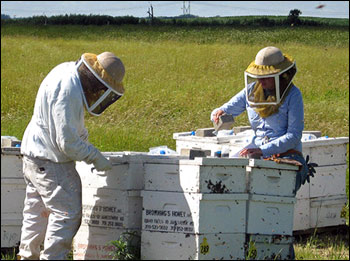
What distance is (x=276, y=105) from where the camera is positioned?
22.2 feet

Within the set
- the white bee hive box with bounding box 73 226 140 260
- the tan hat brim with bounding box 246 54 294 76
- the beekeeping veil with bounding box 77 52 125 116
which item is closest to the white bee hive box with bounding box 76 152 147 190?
the white bee hive box with bounding box 73 226 140 260

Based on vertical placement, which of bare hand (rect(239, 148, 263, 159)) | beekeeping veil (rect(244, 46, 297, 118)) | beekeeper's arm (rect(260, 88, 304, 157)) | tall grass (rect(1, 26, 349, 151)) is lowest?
tall grass (rect(1, 26, 349, 151))

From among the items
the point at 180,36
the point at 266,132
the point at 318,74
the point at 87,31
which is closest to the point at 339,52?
the point at 318,74

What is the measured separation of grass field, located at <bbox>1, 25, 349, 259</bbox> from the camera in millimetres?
15844

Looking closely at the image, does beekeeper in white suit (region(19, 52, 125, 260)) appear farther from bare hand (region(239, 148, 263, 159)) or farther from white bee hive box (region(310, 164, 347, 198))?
white bee hive box (region(310, 164, 347, 198))

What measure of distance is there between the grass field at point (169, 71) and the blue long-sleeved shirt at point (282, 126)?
19.4 feet

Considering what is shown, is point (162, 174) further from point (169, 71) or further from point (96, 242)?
point (169, 71)

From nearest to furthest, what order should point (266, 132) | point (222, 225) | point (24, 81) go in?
point (222, 225) → point (266, 132) → point (24, 81)

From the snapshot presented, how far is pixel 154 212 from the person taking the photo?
6.45 m

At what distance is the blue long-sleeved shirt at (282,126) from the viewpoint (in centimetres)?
666

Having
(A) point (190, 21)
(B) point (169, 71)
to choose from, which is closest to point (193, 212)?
(B) point (169, 71)

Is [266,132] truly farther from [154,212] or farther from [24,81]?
[24,81]

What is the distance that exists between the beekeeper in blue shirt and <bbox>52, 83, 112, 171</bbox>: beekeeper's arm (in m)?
1.55

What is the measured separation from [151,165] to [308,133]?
3.09 meters
